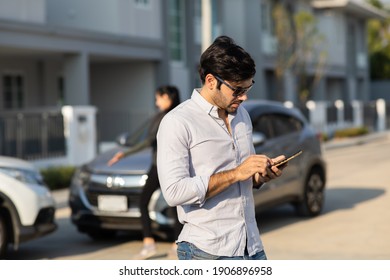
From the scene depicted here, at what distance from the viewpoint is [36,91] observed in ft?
84.5

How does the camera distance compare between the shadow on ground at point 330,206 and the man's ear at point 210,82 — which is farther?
the shadow on ground at point 330,206

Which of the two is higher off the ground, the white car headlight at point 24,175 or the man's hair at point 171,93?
the man's hair at point 171,93

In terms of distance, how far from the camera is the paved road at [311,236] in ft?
30.4

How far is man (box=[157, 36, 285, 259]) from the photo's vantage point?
3.71 meters

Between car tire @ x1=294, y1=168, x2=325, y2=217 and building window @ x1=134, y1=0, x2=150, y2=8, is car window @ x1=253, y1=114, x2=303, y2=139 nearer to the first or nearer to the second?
car tire @ x1=294, y1=168, x2=325, y2=217

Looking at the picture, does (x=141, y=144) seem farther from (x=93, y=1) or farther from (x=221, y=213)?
(x=93, y=1)

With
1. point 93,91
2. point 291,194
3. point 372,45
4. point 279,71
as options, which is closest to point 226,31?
point 279,71

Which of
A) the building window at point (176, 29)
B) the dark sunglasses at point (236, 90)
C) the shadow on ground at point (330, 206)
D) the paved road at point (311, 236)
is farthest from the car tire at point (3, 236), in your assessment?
the building window at point (176, 29)

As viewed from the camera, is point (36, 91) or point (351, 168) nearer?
point (351, 168)

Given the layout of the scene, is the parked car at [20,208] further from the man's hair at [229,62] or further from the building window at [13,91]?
the building window at [13,91]

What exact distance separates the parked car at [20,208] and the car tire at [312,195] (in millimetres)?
4019

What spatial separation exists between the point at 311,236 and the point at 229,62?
688cm

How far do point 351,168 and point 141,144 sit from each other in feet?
34.5

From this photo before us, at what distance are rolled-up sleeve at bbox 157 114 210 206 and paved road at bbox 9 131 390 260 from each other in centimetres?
522
